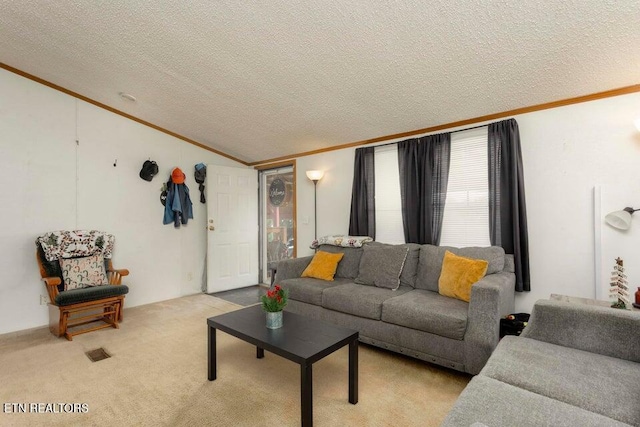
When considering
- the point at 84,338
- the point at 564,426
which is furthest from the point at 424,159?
the point at 84,338

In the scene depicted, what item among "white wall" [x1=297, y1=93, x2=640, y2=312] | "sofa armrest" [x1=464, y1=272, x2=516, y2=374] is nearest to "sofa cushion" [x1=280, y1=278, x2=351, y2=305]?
"sofa armrest" [x1=464, y1=272, x2=516, y2=374]

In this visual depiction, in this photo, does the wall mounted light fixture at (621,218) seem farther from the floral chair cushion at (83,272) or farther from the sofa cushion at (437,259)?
the floral chair cushion at (83,272)

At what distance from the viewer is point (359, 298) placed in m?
2.81

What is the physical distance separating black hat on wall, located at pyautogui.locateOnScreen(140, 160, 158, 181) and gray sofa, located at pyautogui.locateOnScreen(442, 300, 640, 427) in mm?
4361

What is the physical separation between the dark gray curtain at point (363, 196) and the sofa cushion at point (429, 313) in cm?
131

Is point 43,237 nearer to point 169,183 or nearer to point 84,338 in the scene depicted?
point 84,338

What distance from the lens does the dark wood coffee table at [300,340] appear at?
1681 mm

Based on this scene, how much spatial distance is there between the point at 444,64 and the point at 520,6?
61 cm

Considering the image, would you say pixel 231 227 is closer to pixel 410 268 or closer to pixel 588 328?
pixel 410 268

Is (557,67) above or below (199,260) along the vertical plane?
above

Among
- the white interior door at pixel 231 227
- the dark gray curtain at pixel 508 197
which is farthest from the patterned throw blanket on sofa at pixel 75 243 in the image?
the dark gray curtain at pixel 508 197

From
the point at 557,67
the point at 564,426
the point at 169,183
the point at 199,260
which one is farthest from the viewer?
the point at 199,260

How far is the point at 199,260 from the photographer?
4961 mm

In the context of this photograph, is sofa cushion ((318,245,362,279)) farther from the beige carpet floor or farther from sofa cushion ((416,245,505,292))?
the beige carpet floor
